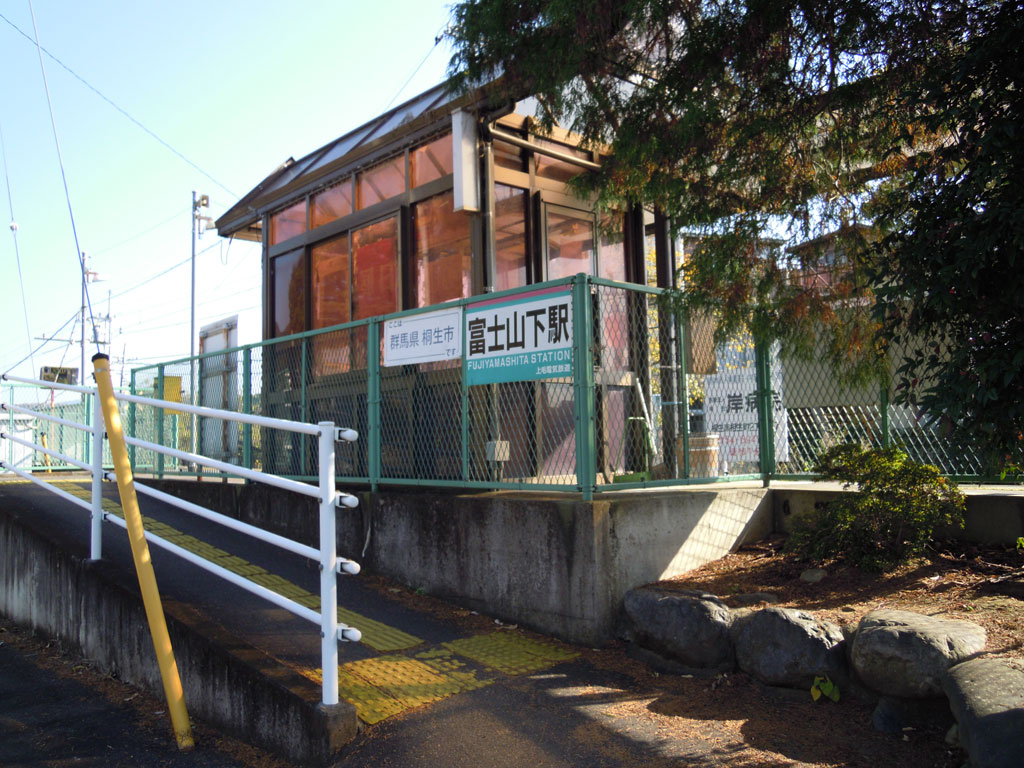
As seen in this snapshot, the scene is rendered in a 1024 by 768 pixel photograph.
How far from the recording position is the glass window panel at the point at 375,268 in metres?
8.27

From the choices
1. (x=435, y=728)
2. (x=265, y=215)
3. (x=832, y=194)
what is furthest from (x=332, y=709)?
(x=265, y=215)

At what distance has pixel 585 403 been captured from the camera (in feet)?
16.8

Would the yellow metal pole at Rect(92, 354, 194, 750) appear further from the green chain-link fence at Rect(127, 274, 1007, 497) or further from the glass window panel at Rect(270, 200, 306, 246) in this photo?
the glass window panel at Rect(270, 200, 306, 246)

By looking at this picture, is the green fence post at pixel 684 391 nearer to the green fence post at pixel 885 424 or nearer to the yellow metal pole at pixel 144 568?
the green fence post at pixel 885 424

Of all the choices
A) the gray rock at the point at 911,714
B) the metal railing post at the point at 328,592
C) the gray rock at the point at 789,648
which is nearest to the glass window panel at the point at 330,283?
the metal railing post at the point at 328,592

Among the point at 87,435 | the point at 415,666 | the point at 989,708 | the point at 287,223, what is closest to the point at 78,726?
the point at 415,666

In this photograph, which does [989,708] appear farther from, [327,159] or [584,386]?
[327,159]

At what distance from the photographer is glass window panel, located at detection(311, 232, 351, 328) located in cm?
900

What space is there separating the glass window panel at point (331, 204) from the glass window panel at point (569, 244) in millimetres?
2494

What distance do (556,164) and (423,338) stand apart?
269 cm

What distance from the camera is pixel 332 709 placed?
11.6 ft

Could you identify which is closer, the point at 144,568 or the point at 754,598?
the point at 144,568

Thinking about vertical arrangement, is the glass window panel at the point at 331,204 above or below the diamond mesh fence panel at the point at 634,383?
above

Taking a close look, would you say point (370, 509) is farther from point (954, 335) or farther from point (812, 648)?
point (954, 335)
